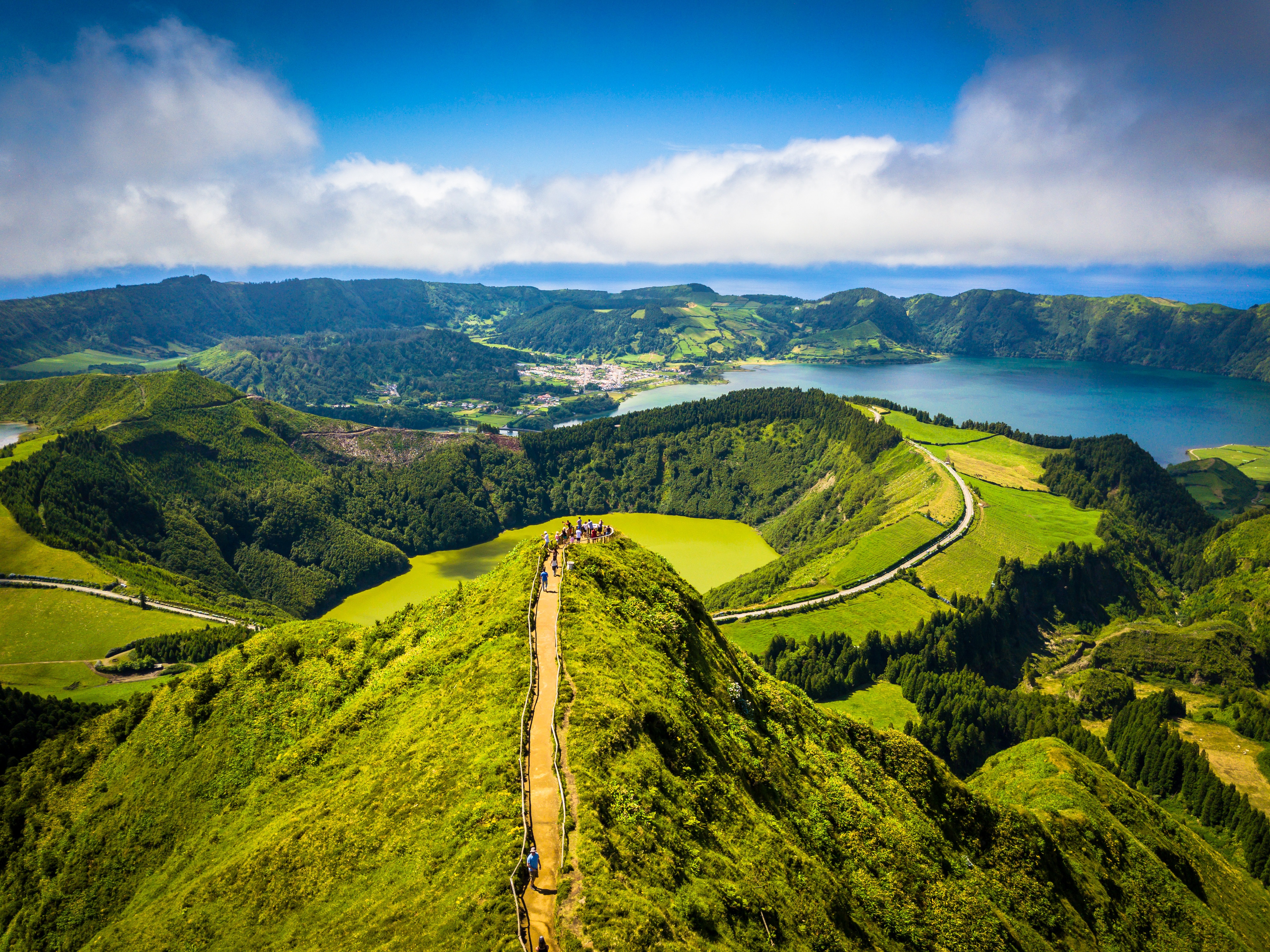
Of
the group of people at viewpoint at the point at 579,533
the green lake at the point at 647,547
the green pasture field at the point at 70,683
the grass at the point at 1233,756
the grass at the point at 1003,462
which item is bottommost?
the green lake at the point at 647,547

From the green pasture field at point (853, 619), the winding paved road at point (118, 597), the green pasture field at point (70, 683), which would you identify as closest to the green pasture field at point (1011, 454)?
the green pasture field at point (853, 619)

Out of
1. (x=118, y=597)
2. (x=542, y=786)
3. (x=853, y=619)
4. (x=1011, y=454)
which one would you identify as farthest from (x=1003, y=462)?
(x=118, y=597)

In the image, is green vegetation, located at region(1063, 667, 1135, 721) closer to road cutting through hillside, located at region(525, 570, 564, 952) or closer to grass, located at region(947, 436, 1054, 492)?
grass, located at region(947, 436, 1054, 492)

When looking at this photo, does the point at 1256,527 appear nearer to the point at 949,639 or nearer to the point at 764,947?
the point at 949,639

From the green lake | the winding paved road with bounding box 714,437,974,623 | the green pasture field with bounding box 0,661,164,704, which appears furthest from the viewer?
the green lake

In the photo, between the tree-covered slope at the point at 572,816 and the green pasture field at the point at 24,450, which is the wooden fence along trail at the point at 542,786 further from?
the green pasture field at the point at 24,450

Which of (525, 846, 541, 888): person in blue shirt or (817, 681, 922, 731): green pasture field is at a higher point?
(525, 846, 541, 888): person in blue shirt

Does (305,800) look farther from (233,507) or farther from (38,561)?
(233,507)

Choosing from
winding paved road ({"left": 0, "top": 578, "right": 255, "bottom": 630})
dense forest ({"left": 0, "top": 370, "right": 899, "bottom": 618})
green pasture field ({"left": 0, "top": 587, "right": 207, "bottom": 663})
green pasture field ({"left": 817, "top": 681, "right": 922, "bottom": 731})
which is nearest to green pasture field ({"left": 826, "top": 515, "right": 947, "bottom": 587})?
green pasture field ({"left": 817, "top": 681, "right": 922, "bottom": 731})
